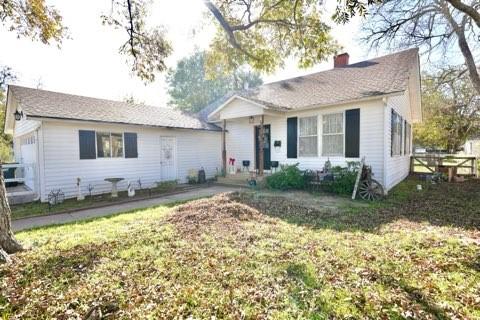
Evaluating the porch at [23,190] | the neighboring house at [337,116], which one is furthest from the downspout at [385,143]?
the porch at [23,190]

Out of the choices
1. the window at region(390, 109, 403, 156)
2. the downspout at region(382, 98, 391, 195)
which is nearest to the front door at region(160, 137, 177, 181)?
the downspout at region(382, 98, 391, 195)

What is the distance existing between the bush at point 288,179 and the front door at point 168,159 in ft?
17.1

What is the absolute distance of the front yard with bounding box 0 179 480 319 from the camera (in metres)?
2.57

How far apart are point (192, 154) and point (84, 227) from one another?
781 centimetres

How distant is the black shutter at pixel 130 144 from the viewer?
1045 cm

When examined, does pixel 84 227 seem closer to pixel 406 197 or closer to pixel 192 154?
pixel 192 154

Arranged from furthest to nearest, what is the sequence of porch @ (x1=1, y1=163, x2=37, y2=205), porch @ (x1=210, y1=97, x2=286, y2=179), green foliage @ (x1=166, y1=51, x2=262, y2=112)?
green foliage @ (x1=166, y1=51, x2=262, y2=112), porch @ (x1=210, y1=97, x2=286, y2=179), porch @ (x1=1, y1=163, x2=37, y2=205)

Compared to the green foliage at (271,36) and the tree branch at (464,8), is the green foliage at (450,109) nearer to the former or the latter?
the tree branch at (464,8)

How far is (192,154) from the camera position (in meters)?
13.1

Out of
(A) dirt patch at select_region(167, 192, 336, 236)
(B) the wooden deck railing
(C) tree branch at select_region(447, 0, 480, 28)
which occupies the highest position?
(C) tree branch at select_region(447, 0, 480, 28)

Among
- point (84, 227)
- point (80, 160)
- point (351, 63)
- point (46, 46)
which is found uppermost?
point (351, 63)

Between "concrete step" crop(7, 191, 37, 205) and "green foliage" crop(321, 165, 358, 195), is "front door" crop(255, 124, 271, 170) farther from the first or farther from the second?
"concrete step" crop(7, 191, 37, 205)

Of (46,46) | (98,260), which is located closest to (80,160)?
(46,46)

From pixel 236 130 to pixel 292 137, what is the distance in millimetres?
3749
